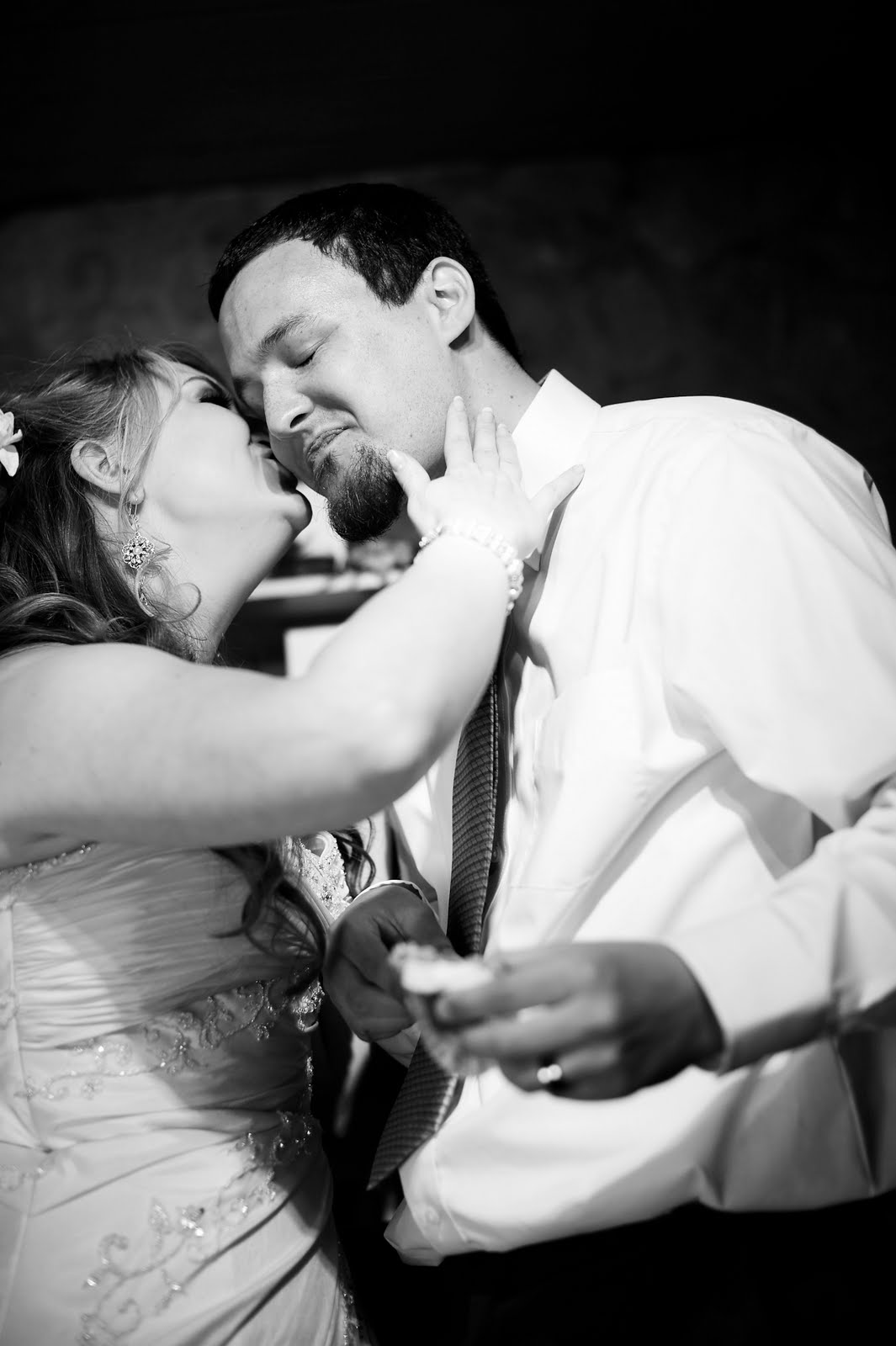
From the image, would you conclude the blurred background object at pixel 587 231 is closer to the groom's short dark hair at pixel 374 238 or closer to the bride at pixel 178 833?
the groom's short dark hair at pixel 374 238

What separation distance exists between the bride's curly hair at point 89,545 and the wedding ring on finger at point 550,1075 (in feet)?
2.18

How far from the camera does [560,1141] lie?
3.84ft

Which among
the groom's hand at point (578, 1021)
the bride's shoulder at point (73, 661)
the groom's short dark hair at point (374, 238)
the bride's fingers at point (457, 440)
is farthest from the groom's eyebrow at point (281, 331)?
the groom's hand at point (578, 1021)

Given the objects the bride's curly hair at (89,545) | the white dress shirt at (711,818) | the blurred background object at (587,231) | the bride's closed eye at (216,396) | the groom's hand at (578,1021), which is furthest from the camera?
the blurred background object at (587,231)

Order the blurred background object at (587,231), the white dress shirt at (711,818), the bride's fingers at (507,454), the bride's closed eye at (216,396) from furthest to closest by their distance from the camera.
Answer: the blurred background object at (587,231) < the bride's closed eye at (216,396) < the bride's fingers at (507,454) < the white dress shirt at (711,818)

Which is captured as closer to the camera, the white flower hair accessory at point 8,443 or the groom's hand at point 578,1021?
the groom's hand at point 578,1021

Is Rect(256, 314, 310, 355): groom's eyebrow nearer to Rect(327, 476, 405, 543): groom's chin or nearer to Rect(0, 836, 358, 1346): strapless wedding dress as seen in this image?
Rect(327, 476, 405, 543): groom's chin

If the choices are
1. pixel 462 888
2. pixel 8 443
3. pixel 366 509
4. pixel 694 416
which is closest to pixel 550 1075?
pixel 462 888

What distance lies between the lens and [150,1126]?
1.33 metres

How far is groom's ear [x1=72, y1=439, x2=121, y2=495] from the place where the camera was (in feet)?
5.54

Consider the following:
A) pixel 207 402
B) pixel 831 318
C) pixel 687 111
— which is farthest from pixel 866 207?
pixel 207 402

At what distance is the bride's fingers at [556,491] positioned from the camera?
4.34ft

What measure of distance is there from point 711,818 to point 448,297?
0.93m

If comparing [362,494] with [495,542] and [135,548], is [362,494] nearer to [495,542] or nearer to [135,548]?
[135,548]
